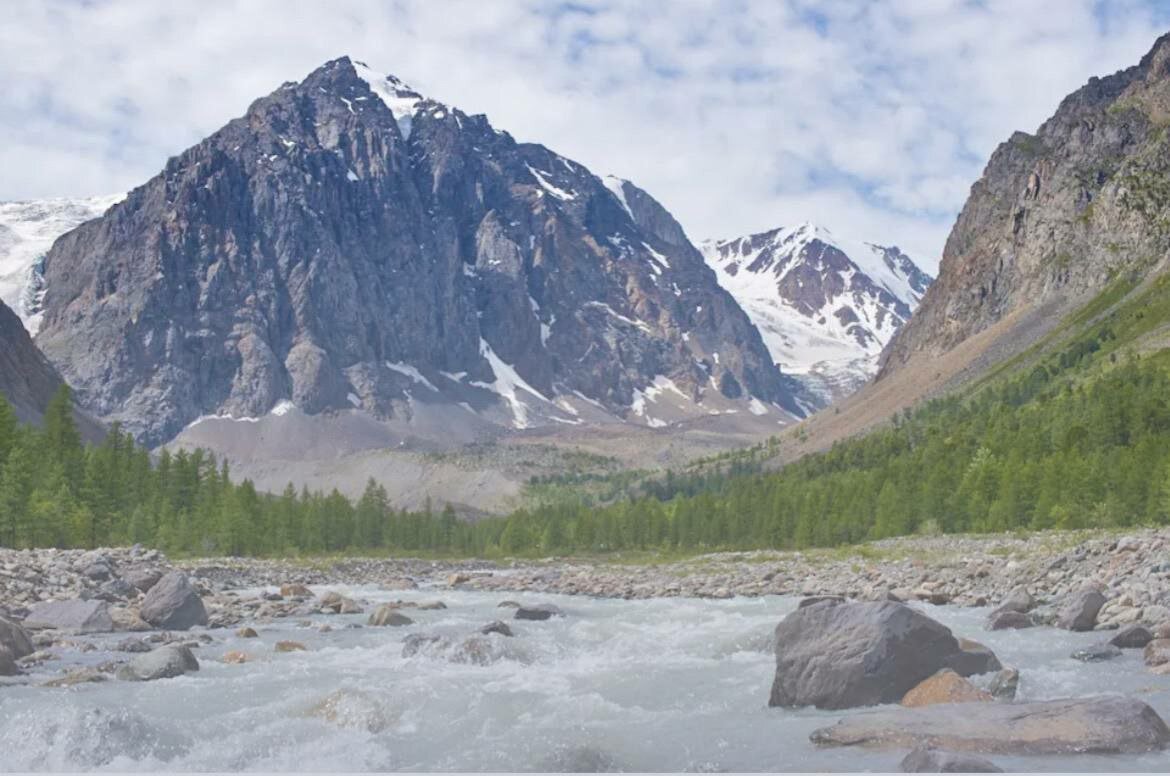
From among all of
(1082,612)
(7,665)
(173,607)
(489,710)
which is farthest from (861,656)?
(173,607)

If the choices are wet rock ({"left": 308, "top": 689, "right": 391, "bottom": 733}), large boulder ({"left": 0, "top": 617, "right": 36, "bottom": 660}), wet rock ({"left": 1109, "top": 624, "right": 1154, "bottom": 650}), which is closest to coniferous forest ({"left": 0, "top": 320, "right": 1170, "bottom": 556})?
wet rock ({"left": 1109, "top": 624, "right": 1154, "bottom": 650})

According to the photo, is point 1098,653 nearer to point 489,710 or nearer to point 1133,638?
point 1133,638

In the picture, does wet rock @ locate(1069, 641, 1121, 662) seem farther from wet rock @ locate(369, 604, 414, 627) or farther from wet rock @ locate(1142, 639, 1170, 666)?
wet rock @ locate(369, 604, 414, 627)

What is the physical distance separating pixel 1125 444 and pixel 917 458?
37.9 meters

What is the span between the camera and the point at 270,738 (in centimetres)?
2111

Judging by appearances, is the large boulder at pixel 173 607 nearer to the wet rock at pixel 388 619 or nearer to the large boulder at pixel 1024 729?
the wet rock at pixel 388 619

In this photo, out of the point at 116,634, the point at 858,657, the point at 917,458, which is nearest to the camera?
the point at 858,657

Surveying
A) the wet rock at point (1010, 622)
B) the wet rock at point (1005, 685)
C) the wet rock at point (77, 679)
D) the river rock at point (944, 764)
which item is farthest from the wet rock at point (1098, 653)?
the wet rock at point (77, 679)

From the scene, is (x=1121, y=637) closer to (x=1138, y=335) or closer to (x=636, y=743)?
(x=636, y=743)

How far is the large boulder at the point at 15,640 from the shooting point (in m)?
28.8

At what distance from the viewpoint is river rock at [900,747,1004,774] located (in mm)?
15789

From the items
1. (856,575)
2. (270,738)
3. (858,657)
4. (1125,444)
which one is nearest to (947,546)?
(856,575)

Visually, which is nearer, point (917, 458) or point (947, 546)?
point (947, 546)

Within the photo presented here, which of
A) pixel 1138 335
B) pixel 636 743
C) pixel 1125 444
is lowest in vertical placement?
pixel 636 743
